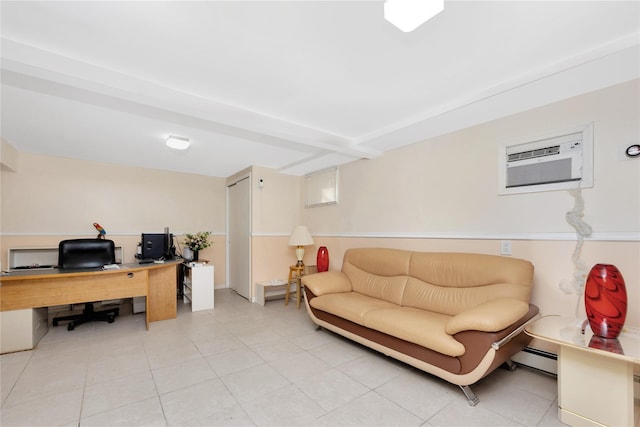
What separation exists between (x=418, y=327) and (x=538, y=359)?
1140 millimetres

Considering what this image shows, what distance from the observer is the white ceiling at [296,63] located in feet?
5.07

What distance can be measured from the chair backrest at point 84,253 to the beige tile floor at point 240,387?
34.1 inches

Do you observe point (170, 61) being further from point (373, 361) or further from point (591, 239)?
point (591, 239)

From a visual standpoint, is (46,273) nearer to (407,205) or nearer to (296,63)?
(296,63)

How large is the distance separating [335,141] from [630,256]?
279cm

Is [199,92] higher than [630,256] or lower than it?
higher

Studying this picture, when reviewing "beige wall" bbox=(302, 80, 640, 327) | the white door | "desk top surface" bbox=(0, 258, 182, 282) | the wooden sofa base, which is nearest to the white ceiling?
"beige wall" bbox=(302, 80, 640, 327)

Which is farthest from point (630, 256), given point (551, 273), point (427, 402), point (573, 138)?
point (427, 402)

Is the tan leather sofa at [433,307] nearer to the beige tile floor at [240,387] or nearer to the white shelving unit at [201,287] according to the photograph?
the beige tile floor at [240,387]

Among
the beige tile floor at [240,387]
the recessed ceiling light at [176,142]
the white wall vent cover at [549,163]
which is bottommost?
the beige tile floor at [240,387]

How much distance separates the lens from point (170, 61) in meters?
1.95

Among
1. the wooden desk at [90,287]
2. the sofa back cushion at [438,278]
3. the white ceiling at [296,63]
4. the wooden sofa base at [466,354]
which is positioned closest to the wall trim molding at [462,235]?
the sofa back cushion at [438,278]

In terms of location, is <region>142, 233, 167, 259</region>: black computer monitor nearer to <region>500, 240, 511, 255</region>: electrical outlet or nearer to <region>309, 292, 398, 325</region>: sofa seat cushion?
<region>309, 292, 398, 325</region>: sofa seat cushion

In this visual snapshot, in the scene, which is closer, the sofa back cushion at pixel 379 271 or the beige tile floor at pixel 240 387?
the beige tile floor at pixel 240 387
